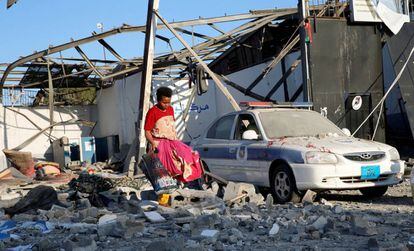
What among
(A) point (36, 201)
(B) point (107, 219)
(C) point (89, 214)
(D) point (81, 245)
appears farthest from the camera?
(A) point (36, 201)

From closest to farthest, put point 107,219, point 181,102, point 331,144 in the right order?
point 107,219
point 331,144
point 181,102

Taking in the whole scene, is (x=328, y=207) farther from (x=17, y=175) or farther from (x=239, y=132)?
(x=17, y=175)

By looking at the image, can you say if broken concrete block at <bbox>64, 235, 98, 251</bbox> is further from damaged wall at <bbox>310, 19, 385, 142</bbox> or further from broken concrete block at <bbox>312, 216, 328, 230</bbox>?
damaged wall at <bbox>310, 19, 385, 142</bbox>

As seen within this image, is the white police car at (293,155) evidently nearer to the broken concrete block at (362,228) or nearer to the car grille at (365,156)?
the car grille at (365,156)

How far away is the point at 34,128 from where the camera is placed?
21.9 metres

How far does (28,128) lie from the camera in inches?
858

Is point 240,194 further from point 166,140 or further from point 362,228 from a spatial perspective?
point 362,228

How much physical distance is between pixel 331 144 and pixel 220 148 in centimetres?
212

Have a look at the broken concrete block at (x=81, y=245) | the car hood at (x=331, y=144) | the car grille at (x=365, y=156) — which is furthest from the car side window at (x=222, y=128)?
the broken concrete block at (x=81, y=245)

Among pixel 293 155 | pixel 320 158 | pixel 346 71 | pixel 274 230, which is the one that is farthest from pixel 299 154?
pixel 346 71

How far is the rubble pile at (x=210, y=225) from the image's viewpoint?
4934 millimetres

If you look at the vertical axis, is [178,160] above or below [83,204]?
above

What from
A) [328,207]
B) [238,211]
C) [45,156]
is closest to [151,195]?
[238,211]

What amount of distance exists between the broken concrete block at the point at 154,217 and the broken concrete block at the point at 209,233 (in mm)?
908
